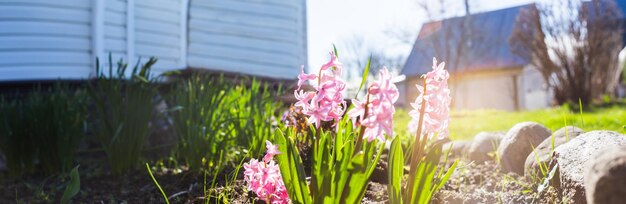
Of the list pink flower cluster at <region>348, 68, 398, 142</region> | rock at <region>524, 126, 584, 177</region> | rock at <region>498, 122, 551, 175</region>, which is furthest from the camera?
rock at <region>498, 122, 551, 175</region>

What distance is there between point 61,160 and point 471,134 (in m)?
3.91

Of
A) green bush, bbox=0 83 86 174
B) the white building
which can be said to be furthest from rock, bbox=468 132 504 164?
the white building

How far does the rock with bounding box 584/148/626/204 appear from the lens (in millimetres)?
1238

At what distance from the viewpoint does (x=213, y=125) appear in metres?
2.70

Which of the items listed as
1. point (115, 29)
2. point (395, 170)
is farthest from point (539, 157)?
point (115, 29)

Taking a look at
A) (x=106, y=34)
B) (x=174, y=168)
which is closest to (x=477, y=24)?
(x=106, y=34)

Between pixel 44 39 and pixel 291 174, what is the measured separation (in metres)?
4.96

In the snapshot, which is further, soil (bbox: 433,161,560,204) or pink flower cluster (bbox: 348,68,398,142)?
soil (bbox: 433,161,560,204)

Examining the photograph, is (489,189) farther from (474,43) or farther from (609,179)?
(474,43)

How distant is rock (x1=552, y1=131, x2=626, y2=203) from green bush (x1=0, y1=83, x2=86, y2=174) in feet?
8.16

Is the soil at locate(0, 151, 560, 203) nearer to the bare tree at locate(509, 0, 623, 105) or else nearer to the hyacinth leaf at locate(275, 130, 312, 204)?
the hyacinth leaf at locate(275, 130, 312, 204)

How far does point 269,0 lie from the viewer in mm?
7375

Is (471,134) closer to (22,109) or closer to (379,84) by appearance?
(22,109)

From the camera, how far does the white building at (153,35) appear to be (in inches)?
212
